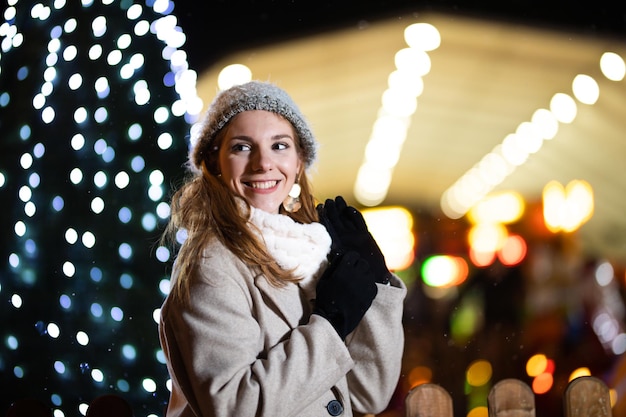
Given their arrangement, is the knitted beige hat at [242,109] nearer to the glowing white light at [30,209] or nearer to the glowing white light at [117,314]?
the glowing white light at [117,314]

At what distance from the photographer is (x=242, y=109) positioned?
1948mm

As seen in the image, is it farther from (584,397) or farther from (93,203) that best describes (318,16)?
(584,397)

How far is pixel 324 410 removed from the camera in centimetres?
188

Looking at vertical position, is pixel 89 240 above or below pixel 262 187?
below

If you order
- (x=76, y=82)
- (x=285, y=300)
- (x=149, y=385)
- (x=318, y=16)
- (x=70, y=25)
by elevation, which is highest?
(x=318, y=16)

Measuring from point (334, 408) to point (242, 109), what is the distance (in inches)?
32.4

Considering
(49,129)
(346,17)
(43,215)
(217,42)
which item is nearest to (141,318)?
(43,215)

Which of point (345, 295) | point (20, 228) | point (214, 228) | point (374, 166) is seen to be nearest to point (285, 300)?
point (345, 295)

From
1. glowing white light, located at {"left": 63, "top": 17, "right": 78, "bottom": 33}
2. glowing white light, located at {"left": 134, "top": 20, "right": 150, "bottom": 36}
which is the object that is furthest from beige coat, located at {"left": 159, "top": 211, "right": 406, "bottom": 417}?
glowing white light, located at {"left": 63, "top": 17, "right": 78, "bottom": 33}

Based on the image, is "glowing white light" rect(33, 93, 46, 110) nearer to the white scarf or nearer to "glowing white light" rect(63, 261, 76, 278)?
"glowing white light" rect(63, 261, 76, 278)


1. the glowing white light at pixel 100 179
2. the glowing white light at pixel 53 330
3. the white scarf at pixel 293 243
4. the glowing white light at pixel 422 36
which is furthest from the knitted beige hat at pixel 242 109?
the glowing white light at pixel 422 36

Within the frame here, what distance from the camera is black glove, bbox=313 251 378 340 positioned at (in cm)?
186

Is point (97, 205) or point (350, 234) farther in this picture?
point (97, 205)

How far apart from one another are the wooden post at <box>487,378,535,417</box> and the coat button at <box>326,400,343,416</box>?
1.92 ft
